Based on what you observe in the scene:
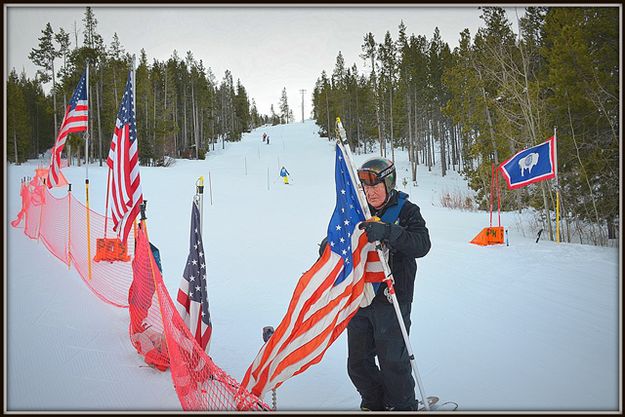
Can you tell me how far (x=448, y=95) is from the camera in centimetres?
4041

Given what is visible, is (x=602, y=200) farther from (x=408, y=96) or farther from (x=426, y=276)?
(x=408, y=96)

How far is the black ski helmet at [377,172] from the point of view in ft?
10.4

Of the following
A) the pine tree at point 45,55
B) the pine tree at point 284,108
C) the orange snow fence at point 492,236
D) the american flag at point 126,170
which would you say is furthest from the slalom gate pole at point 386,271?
the pine tree at point 284,108

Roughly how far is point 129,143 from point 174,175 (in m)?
26.2

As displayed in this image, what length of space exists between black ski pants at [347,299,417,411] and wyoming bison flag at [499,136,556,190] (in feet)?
27.3

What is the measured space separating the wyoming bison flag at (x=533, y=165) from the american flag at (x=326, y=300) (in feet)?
27.3

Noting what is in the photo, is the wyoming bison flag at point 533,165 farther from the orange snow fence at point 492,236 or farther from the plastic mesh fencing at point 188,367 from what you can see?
the plastic mesh fencing at point 188,367

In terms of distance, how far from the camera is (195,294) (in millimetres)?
3887

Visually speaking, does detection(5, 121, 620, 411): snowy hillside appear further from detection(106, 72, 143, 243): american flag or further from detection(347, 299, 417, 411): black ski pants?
detection(106, 72, 143, 243): american flag

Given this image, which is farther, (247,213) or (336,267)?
(247,213)

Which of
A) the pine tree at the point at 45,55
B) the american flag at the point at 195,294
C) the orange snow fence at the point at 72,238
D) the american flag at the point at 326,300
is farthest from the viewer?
the pine tree at the point at 45,55

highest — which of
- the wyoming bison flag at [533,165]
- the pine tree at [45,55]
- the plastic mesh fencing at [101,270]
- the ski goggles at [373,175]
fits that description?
the pine tree at [45,55]

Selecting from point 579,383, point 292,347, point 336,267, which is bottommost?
point 579,383

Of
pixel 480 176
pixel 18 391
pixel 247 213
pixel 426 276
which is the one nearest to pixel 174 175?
pixel 247 213
